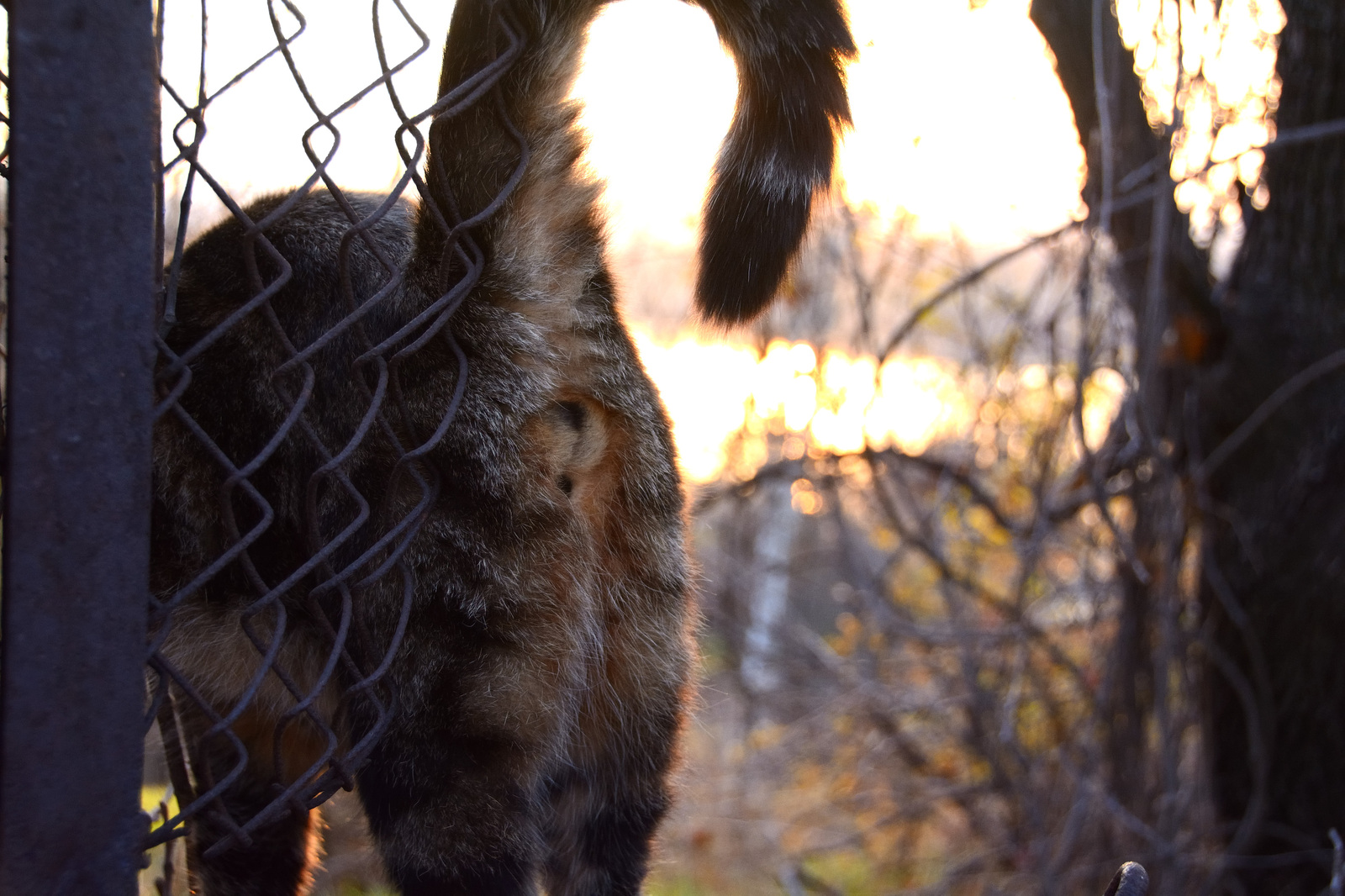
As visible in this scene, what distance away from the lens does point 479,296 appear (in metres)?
1.54

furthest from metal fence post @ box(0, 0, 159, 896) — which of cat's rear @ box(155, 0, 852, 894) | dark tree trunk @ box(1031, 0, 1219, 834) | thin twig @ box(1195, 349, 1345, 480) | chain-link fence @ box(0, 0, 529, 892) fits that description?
thin twig @ box(1195, 349, 1345, 480)

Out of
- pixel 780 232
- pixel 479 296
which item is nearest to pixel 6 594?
pixel 479 296

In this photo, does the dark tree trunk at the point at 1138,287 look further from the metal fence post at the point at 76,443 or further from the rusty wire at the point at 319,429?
the metal fence post at the point at 76,443

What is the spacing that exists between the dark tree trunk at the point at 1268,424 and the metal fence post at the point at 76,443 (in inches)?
109

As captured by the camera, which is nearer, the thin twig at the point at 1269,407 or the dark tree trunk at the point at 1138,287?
the dark tree trunk at the point at 1138,287

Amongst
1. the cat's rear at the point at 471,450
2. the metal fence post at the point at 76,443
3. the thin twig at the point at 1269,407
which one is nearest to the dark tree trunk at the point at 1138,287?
the thin twig at the point at 1269,407

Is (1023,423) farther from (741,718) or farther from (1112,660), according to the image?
(741,718)

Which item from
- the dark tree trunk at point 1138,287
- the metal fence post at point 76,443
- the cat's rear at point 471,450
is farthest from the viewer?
the dark tree trunk at point 1138,287

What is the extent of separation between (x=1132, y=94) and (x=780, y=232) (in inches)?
83.2

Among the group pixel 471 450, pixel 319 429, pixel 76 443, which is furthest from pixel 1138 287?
pixel 76 443

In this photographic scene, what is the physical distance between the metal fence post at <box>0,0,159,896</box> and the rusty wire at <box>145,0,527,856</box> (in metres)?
0.09

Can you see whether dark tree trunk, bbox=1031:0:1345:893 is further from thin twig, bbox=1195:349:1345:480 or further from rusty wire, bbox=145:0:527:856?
rusty wire, bbox=145:0:527:856

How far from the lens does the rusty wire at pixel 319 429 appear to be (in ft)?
3.89

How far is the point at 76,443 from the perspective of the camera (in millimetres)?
974
